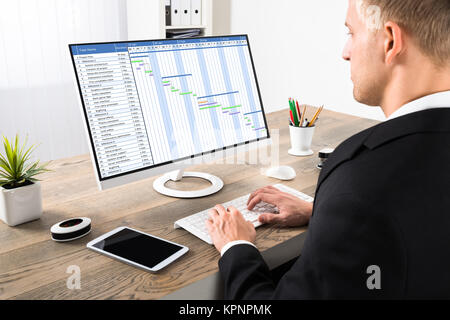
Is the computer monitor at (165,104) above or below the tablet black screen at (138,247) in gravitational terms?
above

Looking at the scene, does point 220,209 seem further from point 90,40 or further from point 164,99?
point 90,40

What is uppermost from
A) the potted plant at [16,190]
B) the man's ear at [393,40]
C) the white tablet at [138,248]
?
the man's ear at [393,40]

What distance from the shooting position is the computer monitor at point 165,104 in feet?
3.90

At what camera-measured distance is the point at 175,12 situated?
3.46m

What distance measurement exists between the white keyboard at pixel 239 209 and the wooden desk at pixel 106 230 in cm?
2

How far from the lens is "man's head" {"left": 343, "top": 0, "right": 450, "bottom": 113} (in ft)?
2.72

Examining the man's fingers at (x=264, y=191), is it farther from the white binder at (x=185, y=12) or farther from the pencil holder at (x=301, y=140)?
the white binder at (x=185, y=12)

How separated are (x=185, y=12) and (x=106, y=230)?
275 cm

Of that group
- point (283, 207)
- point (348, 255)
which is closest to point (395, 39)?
point (348, 255)

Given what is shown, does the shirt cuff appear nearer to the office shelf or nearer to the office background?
the office background

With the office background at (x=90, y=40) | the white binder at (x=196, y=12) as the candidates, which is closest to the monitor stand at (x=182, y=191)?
the office background at (x=90, y=40)

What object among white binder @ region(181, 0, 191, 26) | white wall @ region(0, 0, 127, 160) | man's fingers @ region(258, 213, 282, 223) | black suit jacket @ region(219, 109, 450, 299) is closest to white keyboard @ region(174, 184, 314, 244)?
man's fingers @ region(258, 213, 282, 223)

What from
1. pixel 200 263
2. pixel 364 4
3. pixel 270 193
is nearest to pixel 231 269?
pixel 200 263

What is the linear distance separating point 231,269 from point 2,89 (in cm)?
263
